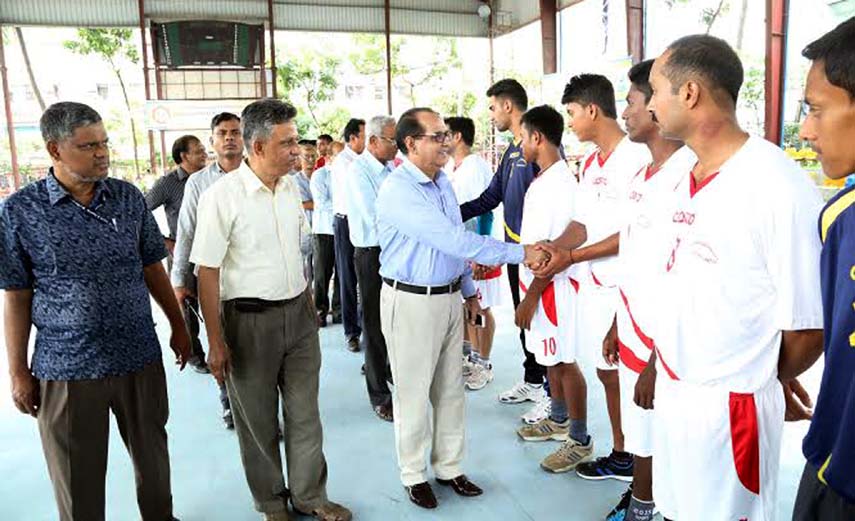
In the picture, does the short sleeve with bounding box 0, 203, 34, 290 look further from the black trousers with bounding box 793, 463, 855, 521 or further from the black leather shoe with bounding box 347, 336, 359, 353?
the black leather shoe with bounding box 347, 336, 359, 353

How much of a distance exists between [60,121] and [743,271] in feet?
6.65

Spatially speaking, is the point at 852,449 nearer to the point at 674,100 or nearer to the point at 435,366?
the point at 674,100

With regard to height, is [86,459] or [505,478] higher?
[86,459]

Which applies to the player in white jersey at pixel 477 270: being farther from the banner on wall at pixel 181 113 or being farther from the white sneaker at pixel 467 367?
the banner on wall at pixel 181 113

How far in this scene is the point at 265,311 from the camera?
232cm

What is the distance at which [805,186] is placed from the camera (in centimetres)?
136

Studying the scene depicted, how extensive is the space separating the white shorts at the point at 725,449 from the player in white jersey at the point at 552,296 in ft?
4.19

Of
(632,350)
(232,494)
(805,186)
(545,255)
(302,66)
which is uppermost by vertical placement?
(302,66)

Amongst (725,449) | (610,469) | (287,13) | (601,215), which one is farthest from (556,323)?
(287,13)

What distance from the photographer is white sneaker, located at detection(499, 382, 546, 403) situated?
12.2ft

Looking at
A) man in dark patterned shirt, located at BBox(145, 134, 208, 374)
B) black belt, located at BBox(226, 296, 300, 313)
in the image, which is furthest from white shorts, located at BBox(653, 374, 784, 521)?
man in dark patterned shirt, located at BBox(145, 134, 208, 374)

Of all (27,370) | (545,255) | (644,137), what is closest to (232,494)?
(27,370)

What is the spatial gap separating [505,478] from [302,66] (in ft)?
44.6

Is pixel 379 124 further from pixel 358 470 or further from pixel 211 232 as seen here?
pixel 358 470
